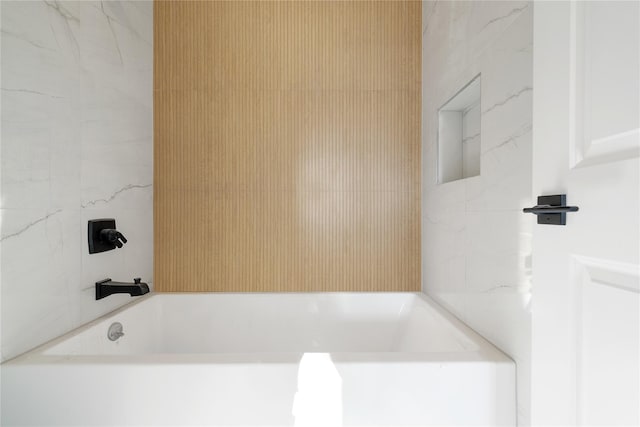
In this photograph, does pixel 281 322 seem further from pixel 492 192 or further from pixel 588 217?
pixel 588 217

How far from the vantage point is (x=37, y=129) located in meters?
1.09

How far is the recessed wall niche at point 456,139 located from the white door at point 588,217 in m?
0.75

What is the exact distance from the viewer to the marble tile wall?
36.3 inches

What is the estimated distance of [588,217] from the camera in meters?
0.59

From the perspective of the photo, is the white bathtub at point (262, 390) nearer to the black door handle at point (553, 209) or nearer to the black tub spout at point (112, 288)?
the black tub spout at point (112, 288)

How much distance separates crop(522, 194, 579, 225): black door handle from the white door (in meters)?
0.01

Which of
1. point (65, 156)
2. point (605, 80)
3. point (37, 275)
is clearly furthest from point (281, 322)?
point (605, 80)

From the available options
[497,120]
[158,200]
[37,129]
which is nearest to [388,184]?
[497,120]

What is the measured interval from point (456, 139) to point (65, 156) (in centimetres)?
156

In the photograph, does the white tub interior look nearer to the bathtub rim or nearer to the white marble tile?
the white marble tile

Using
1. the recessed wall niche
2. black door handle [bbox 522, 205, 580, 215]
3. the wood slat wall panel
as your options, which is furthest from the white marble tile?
the recessed wall niche

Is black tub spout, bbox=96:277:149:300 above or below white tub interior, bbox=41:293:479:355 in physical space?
above

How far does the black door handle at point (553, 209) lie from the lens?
639 millimetres

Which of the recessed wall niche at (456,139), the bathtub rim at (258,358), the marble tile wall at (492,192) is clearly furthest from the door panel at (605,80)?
the recessed wall niche at (456,139)
